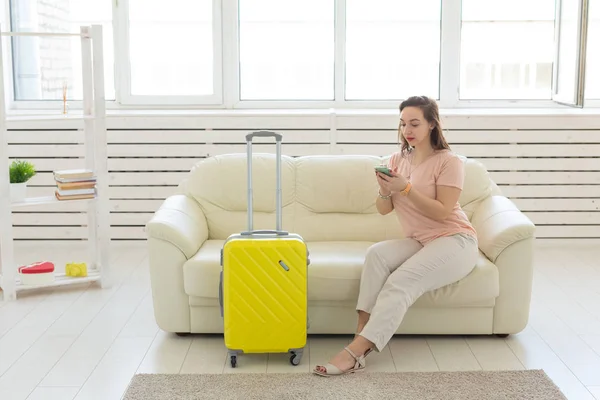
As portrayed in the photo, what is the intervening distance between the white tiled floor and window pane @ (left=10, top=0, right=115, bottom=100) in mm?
1967

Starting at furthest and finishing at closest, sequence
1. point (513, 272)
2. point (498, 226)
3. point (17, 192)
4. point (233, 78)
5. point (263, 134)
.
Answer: point (233, 78)
point (17, 192)
point (498, 226)
point (513, 272)
point (263, 134)

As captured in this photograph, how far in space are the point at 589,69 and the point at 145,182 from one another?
3020mm

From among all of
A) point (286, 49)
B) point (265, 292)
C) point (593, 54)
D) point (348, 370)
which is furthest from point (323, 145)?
point (348, 370)

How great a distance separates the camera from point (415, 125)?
3.46m

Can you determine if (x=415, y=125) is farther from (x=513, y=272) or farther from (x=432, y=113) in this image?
(x=513, y=272)

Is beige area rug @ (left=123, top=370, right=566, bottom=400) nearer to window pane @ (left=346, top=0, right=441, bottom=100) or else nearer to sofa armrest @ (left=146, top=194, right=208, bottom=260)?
sofa armrest @ (left=146, top=194, right=208, bottom=260)

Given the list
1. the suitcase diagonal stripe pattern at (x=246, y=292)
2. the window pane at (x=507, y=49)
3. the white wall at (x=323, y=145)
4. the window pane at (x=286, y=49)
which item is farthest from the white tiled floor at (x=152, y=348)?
the window pane at (x=286, y=49)

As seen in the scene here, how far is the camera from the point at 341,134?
212 inches

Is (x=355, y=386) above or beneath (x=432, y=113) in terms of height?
beneath

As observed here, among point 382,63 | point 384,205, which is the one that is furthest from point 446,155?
point 382,63

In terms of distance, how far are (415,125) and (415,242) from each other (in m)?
0.49

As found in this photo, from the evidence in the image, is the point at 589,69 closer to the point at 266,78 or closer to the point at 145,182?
the point at 266,78

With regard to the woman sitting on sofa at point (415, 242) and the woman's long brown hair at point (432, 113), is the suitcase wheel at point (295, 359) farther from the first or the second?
the woman's long brown hair at point (432, 113)

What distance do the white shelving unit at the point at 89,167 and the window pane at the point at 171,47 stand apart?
3.89 feet
